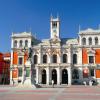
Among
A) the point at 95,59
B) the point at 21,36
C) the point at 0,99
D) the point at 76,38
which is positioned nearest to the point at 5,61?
the point at 21,36

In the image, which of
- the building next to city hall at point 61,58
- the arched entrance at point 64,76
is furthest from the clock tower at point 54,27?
the arched entrance at point 64,76

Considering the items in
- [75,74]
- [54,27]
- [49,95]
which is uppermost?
[54,27]

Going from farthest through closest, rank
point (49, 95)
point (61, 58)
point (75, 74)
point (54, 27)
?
1. point (54, 27)
2. point (61, 58)
3. point (75, 74)
4. point (49, 95)

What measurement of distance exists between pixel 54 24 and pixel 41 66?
46.5ft

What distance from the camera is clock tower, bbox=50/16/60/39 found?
84250 mm

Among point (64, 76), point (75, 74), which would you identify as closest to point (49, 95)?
point (75, 74)

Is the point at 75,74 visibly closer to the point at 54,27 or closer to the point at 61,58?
the point at 61,58

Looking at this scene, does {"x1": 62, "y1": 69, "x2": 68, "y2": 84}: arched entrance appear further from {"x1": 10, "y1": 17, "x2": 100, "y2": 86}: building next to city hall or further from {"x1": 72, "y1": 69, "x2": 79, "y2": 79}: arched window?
{"x1": 72, "y1": 69, "x2": 79, "y2": 79}: arched window

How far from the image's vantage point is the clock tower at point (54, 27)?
84250 millimetres

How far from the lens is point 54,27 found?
85.4 meters

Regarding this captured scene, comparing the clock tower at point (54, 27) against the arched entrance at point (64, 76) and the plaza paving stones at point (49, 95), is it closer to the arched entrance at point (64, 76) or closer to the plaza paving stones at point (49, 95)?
the arched entrance at point (64, 76)

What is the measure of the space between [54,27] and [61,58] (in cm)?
1047

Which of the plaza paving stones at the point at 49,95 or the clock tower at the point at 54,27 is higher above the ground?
the clock tower at the point at 54,27

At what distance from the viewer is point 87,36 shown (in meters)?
80.5
